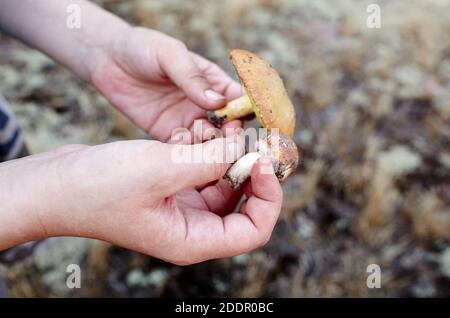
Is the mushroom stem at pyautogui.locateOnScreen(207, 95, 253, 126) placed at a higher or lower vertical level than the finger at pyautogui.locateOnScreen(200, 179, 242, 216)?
higher

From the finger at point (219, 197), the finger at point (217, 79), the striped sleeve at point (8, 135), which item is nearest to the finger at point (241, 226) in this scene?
the finger at point (219, 197)

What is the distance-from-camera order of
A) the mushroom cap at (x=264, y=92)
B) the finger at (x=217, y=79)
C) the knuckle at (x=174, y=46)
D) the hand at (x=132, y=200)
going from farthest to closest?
the finger at (x=217, y=79) < the knuckle at (x=174, y=46) < the mushroom cap at (x=264, y=92) < the hand at (x=132, y=200)

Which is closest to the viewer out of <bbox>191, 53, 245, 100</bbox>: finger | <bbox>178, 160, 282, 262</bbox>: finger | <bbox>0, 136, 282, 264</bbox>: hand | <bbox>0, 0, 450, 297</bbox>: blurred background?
<bbox>0, 136, 282, 264</bbox>: hand

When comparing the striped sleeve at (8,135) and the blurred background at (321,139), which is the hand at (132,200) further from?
the blurred background at (321,139)

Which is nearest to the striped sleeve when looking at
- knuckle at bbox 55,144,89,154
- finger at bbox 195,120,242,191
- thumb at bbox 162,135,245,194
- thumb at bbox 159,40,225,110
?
knuckle at bbox 55,144,89,154

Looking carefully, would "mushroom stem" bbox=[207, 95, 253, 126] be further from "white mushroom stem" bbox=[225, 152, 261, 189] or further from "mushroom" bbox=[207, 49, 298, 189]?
"white mushroom stem" bbox=[225, 152, 261, 189]

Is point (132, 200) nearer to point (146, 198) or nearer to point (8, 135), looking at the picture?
point (146, 198)

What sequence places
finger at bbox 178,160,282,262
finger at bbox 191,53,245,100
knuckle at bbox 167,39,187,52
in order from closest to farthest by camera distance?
1. finger at bbox 178,160,282,262
2. knuckle at bbox 167,39,187,52
3. finger at bbox 191,53,245,100

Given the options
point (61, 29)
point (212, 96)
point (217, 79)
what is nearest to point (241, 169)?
point (212, 96)
